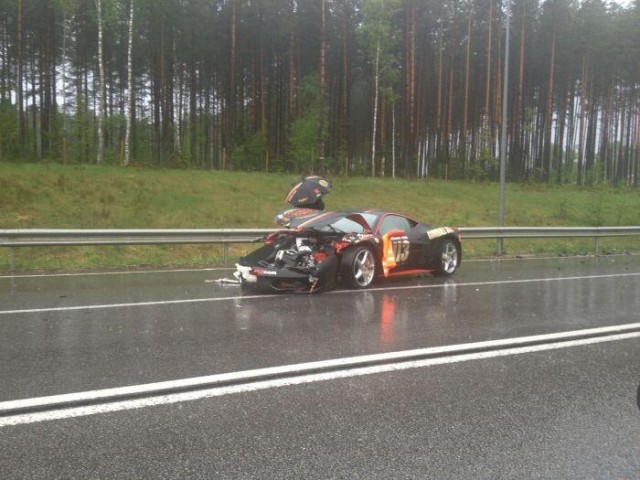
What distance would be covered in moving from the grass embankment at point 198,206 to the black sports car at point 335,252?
15.2ft

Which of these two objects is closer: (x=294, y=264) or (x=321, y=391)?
(x=321, y=391)

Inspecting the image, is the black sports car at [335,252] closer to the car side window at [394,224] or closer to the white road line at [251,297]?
the car side window at [394,224]

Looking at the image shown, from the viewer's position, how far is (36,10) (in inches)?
1391

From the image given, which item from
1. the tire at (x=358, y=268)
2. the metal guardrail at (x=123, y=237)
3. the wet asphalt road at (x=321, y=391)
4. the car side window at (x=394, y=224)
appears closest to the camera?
the wet asphalt road at (x=321, y=391)

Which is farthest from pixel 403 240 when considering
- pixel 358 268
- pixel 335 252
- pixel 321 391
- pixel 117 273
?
pixel 321 391

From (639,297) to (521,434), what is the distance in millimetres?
6299

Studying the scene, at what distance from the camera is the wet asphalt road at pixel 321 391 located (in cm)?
293

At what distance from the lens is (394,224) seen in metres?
9.67

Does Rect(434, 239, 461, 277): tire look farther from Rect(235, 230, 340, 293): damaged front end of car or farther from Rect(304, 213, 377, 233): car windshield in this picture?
Rect(235, 230, 340, 293): damaged front end of car

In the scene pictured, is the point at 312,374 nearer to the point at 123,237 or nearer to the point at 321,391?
the point at 321,391

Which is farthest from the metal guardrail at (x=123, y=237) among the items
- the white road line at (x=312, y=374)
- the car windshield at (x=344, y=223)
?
the white road line at (x=312, y=374)

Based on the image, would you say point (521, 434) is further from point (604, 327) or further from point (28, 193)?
point (28, 193)

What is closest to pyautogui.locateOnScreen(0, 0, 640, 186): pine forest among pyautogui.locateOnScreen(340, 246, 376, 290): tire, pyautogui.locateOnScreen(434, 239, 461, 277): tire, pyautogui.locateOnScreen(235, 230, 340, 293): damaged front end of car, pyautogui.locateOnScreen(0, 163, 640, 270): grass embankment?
pyautogui.locateOnScreen(0, 163, 640, 270): grass embankment

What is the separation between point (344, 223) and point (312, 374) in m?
4.81
